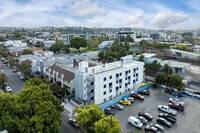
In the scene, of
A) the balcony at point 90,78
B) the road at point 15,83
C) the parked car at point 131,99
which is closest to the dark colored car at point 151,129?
the parked car at point 131,99

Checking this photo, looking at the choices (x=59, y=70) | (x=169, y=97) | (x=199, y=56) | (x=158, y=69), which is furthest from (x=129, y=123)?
(x=199, y=56)

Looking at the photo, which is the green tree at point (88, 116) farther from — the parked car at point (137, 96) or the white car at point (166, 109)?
the parked car at point (137, 96)

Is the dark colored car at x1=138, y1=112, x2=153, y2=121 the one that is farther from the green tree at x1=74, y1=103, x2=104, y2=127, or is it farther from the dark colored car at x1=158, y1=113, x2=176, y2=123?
the green tree at x1=74, y1=103, x2=104, y2=127

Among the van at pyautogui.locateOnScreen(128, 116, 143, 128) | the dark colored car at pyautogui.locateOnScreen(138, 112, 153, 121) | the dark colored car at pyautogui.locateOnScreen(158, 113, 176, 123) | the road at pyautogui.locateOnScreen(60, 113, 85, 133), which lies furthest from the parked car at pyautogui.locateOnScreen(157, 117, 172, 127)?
the road at pyautogui.locateOnScreen(60, 113, 85, 133)

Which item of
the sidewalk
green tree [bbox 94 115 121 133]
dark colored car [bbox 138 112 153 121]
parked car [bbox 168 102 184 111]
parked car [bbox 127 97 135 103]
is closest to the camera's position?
green tree [bbox 94 115 121 133]

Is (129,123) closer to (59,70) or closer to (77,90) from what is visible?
(77,90)
